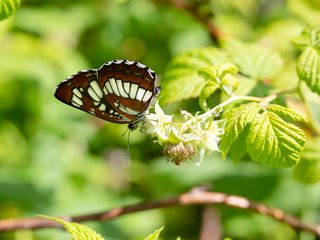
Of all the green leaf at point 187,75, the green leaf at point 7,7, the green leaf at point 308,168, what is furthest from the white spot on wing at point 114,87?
the green leaf at point 308,168

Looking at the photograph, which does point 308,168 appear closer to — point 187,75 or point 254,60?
point 254,60

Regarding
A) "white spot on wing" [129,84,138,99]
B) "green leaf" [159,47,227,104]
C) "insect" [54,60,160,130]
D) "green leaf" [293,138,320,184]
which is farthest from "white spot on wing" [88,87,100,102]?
"green leaf" [293,138,320,184]

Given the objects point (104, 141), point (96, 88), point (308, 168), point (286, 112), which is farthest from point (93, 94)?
point (104, 141)

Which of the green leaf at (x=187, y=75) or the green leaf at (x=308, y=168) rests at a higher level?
the green leaf at (x=187, y=75)

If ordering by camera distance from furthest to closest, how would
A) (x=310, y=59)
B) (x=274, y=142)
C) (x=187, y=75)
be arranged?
(x=187, y=75) < (x=310, y=59) < (x=274, y=142)

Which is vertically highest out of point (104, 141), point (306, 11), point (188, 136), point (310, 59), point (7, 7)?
point (306, 11)

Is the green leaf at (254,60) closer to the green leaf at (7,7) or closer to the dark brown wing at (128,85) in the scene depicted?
the dark brown wing at (128,85)

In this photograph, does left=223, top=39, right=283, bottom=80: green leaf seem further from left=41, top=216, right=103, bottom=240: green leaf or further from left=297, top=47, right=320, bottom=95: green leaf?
left=41, top=216, right=103, bottom=240: green leaf
